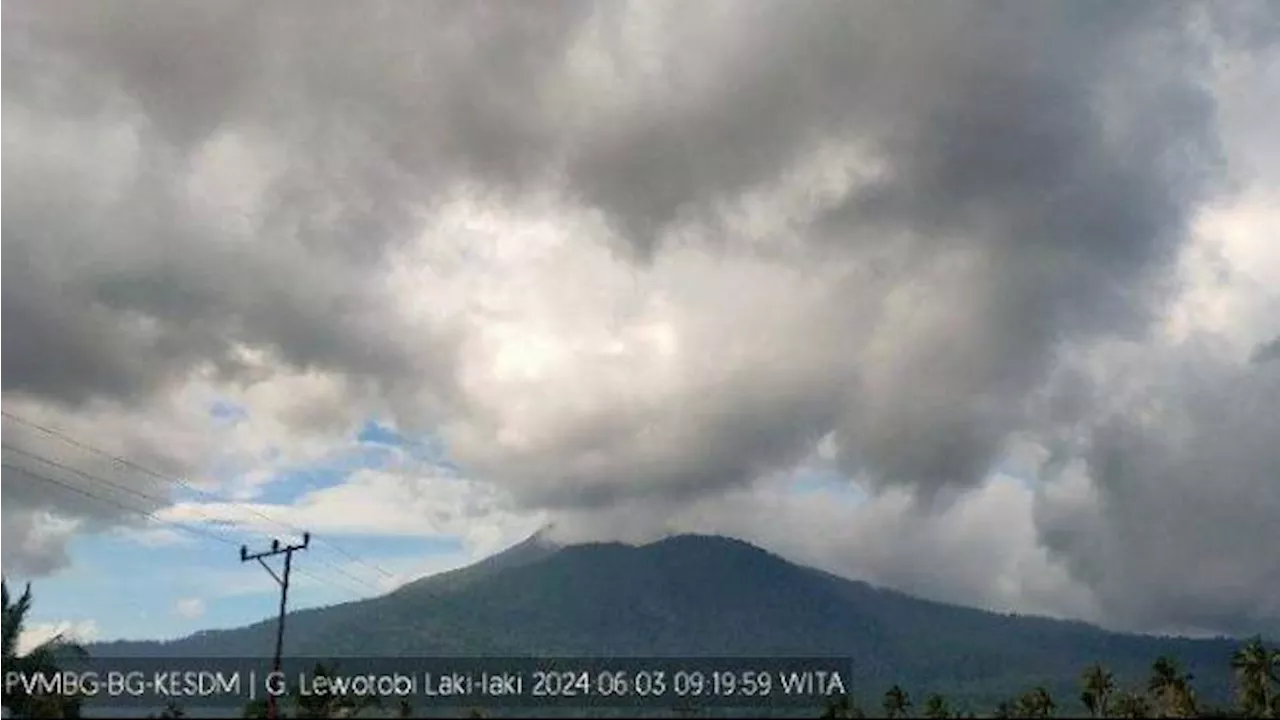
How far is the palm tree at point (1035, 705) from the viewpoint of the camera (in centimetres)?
9174

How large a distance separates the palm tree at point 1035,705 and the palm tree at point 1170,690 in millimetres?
10086

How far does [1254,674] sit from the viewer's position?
337 feet

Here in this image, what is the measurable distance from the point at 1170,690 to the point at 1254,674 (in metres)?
9.30

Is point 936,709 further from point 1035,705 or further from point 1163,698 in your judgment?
point 1163,698

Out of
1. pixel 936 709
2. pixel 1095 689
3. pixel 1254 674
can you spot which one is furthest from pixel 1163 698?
pixel 936 709

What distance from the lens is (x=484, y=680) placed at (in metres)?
176

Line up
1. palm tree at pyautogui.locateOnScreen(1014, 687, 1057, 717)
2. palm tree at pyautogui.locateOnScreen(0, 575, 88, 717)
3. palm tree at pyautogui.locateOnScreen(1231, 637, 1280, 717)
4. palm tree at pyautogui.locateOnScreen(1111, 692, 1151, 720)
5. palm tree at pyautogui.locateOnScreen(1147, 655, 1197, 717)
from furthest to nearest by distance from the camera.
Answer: palm tree at pyautogui.locateOnScreen(1231, 637, 1280, 717) < palm tree at pyautogui.locateOnScreen(1111, 692, 1151, 720) < palm tree at pyautogui.locateOnScreen(1014, 687, 1057, 717) < palm tree at pyautogui.locateOnScreen(1147, 655, 1197, 717) < palm tree at pyautogui.locateOnScreen(0, 575, 88, 717)

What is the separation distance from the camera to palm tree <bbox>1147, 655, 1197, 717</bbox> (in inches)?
3565

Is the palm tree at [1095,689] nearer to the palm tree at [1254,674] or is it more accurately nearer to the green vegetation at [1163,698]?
the green vegetation at [1163,698]

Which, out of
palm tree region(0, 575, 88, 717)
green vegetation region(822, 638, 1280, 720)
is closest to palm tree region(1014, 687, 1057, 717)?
green vegetation region(822, 638, 1280, 720)

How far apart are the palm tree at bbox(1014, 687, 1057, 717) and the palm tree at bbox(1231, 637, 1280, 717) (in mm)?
17324

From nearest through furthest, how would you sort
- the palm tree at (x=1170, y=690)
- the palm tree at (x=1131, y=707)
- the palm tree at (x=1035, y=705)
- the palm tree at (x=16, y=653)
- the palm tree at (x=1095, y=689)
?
the palm tree at (x=16, y=653)
the palm tree at (x=1170, y=690)
the palm tree at (x=1035, y=705)
the palm tree at (x=1131, y=707)
the palm tree at (x=1095, y=689)

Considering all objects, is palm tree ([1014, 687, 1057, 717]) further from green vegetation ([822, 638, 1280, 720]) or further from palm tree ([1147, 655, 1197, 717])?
palm tree ([1147, 655, 1197, 717])

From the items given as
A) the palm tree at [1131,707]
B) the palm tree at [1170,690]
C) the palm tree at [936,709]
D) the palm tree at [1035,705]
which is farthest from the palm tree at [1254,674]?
the palm tree at [936,709]
